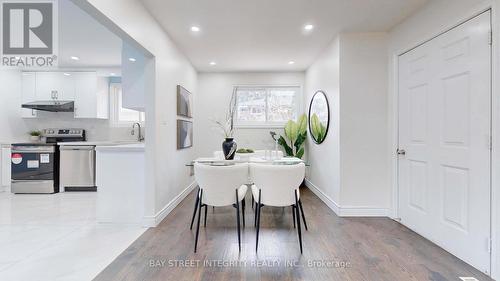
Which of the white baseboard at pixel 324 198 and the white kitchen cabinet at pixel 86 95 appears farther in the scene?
the white kitchen cabinet at pixel 86 95

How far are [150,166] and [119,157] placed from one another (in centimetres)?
43

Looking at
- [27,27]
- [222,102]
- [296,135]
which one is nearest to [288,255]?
[296,135]

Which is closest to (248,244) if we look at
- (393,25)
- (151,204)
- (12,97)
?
(151,204)

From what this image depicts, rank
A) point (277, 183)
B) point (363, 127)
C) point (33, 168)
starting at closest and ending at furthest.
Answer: point (277, 183), point (363, 127), point (33, 168)

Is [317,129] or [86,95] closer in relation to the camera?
[317,129]

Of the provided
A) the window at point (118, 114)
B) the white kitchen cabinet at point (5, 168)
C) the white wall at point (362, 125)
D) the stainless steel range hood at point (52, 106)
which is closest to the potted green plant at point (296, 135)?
the white wall at point (362, 125)

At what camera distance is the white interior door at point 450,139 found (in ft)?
6.40

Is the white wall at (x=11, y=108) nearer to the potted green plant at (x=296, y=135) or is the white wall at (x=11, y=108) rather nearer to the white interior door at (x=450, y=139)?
the potted green plant at (x=296, y=135)

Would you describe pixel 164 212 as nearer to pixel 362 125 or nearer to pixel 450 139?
pixel 362 125

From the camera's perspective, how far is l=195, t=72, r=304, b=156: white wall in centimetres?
536

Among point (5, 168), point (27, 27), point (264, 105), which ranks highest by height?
point (27, 27)

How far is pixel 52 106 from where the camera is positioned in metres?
4.59

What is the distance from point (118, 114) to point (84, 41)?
6.08ft

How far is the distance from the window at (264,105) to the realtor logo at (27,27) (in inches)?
134
